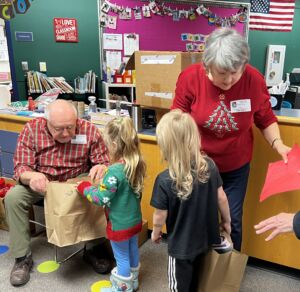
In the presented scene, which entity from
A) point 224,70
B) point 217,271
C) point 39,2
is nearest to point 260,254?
point 217,271

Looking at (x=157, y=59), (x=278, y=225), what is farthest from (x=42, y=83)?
(x=278, y=225)

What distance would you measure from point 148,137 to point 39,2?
4.01 metres

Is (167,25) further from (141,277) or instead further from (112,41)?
(141,277)

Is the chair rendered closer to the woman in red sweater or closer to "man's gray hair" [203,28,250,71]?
the woman in red sweater

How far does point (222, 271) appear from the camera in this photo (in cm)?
Answer: 152

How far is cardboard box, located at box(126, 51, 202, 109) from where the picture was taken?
2.07m

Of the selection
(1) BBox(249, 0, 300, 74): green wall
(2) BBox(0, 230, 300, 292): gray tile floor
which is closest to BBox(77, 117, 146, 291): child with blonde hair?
(2) BBox(0, 230, 300, 292): gray tile floor

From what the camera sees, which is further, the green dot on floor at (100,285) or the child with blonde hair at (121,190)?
the green dot on floor at (100,285)

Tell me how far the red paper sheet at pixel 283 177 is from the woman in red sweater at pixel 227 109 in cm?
6

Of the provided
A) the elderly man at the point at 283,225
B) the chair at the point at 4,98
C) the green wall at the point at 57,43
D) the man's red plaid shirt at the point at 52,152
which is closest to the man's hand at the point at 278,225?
the elderly man at the point at 283,225

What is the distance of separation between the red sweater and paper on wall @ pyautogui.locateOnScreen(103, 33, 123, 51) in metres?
4.11

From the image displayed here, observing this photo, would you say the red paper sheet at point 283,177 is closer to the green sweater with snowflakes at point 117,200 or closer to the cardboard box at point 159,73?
the green sweater with snowflakes at point 117,200

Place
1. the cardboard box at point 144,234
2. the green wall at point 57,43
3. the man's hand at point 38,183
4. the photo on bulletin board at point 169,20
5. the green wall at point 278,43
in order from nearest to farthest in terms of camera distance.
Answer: the man's hand at point 38,183, the cardboard box at point 144,234, the green wall at point 57,43, the photo on bulletin board at point 169,20, the green wall at point 278,43

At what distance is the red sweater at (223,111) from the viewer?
152 centimetres
